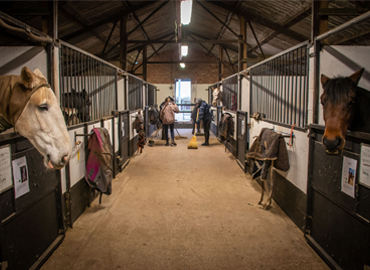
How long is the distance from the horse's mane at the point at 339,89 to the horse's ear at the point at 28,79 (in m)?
1.82

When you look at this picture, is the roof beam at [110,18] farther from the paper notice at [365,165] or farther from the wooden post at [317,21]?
the paper notice at [365,165]

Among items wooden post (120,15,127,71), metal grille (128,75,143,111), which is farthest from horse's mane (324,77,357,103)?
wooden post (120,15,127,71)

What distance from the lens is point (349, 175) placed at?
6.01ft

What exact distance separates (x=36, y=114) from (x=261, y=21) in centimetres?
675

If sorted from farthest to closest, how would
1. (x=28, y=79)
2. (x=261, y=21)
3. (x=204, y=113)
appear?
1. (x=204, y=113)
2. (x=261, y=21)
3. (x=28, y=79)

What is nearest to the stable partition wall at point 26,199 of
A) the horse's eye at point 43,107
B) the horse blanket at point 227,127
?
the horse's eye at point 43,107

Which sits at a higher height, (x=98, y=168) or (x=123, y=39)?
(x=123, y=39)

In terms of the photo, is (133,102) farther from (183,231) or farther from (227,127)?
(183,231)

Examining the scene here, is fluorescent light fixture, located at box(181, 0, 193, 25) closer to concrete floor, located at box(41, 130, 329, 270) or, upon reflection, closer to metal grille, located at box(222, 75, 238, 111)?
concrete floor, located at box(41, 130, 329, 270)

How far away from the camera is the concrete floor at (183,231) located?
6.88 ft

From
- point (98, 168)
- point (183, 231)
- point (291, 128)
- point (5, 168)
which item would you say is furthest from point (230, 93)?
point (5, 168)

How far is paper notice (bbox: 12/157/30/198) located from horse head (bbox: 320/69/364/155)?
2071 mm

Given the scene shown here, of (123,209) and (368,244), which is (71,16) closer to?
(123,209)

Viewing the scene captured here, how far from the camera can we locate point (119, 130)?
15.8 ft
